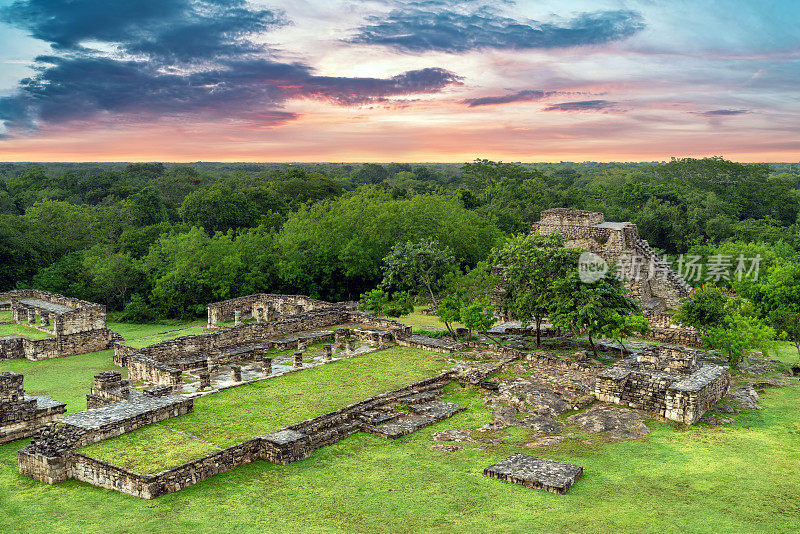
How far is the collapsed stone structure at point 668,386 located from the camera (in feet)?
50.6

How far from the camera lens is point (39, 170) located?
6769 cm

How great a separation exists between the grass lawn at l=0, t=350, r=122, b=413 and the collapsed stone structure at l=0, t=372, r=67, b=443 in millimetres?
1025

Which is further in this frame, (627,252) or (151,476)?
(627,252)

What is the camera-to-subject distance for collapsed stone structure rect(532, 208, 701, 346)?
2752 centimetres

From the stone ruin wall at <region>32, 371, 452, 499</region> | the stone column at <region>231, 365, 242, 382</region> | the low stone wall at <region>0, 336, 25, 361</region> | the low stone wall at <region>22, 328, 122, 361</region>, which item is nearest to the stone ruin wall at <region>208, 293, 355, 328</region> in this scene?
the low stone wall at <region>22, 328, 122, 361</region>

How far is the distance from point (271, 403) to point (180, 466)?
435 centimetres

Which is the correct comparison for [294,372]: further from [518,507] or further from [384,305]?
[518,507]

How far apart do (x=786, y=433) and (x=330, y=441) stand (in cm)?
1091

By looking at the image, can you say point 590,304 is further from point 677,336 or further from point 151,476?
point 151,476

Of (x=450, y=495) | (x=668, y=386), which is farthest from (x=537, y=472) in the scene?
(x=668, y=386)

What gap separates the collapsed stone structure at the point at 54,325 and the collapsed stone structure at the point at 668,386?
1758 cm

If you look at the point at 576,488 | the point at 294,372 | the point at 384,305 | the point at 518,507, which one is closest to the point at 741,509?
the point at 576,488

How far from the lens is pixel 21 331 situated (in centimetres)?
2403

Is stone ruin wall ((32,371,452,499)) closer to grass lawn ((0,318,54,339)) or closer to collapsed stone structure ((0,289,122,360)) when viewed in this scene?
collapsed stone structure ((0,289,122,360))
